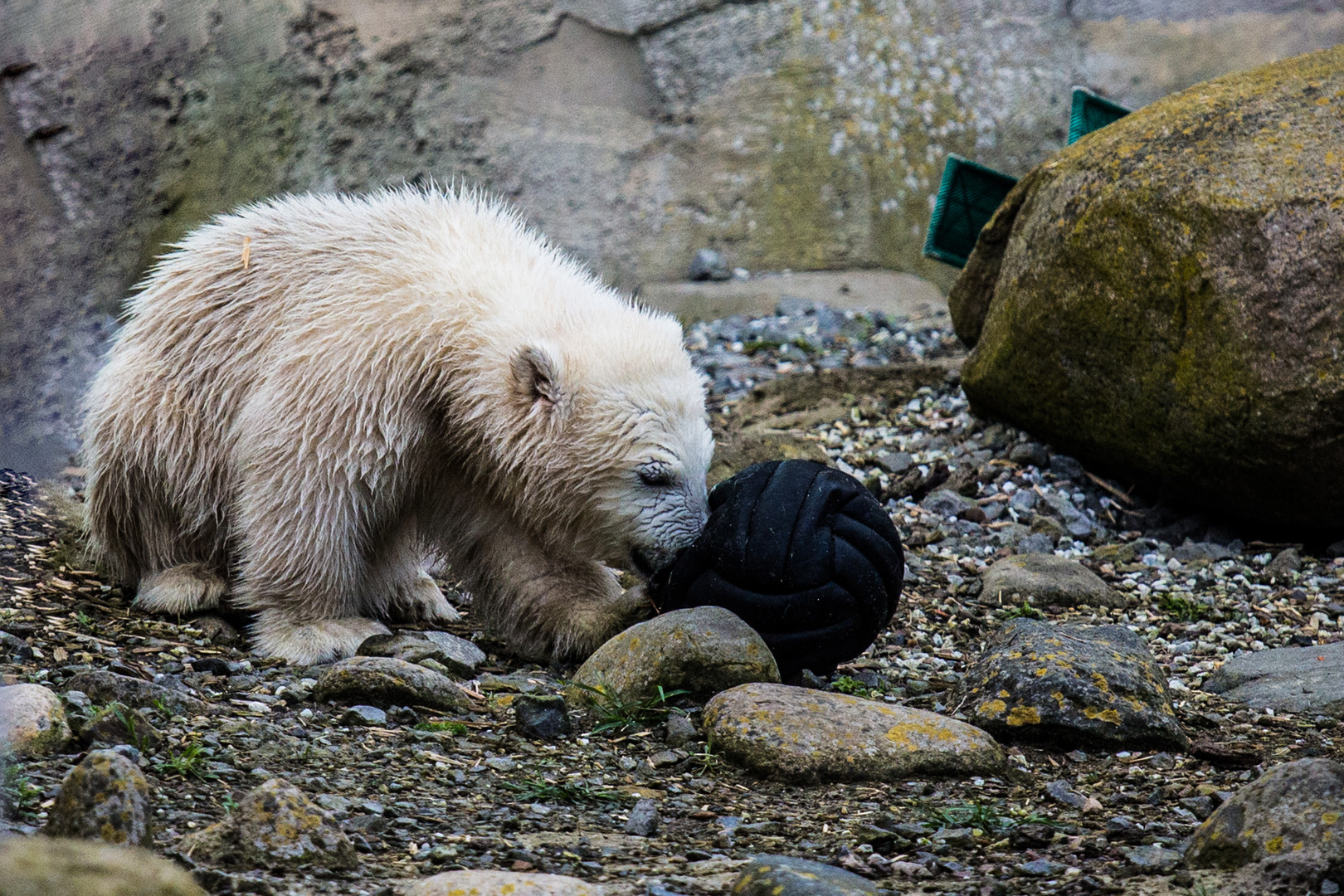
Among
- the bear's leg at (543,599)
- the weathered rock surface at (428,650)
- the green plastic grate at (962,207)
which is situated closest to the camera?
the weathered rock surface at (428,650)

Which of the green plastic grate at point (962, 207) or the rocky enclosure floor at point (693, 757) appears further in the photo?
the green plastic grate at point (962, 207)

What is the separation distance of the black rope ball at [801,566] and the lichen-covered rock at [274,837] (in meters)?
1.56

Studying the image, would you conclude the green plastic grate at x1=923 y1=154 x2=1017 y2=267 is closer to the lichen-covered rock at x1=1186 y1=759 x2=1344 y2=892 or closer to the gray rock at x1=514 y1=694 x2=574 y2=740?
the gray rock at x1=514 y1=694 x2=574 y2=740

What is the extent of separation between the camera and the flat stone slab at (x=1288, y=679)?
3.50 meters

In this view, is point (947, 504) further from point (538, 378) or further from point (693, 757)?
point (693, 757)

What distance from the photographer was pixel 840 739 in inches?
117

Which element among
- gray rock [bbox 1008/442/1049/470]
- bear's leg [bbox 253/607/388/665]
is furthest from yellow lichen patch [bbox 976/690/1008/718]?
gray rock [bbox 1008/442/1049/470]

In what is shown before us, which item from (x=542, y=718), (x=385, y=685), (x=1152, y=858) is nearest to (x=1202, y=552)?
(x=1152, y=858)

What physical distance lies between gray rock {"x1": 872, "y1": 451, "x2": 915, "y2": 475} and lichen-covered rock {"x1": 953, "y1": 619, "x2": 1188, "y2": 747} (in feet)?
8.18

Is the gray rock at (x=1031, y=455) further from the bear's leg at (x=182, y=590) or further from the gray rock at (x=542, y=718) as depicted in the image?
the bear's leg at (x=182, y=590)

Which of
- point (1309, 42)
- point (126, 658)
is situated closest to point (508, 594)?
point (126, 658)

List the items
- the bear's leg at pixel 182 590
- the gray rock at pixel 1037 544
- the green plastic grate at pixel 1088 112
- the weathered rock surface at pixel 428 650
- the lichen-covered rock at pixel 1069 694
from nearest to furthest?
the lichen-covered rock at pixel 1069 694 → the weathered rock surface at pixel 428 650 → the bear's leg at pixel 182 590 → the gray rock at pixel 1037 544 → the green plastic grate at pixel 1088 112

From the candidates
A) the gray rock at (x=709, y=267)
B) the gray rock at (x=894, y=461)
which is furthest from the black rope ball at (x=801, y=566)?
the gray rock at (x=709, y=267)

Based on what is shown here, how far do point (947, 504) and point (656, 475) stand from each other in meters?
2.21
